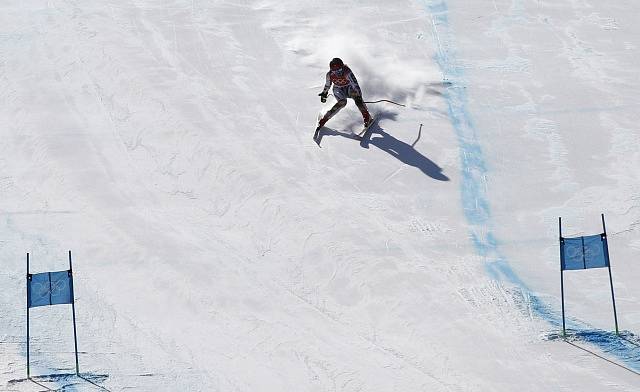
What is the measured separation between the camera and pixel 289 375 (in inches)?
431

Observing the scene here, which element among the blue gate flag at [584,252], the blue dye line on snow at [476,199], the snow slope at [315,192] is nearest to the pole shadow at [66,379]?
the snow slope at [315,192]

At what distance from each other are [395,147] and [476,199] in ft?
5.88

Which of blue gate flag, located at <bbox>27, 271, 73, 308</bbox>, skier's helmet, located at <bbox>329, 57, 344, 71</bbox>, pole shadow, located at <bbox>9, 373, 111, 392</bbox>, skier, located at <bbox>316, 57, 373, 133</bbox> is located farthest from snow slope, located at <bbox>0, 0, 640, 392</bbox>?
skier's helmet, located at <bbox>329, 57, 344, 71</bbox>

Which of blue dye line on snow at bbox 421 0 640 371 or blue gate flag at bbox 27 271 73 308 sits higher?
blue gate flag at bbox 27 271 73 308

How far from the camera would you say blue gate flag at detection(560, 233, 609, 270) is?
35.7ft

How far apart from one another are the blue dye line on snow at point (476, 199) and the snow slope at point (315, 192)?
36mm

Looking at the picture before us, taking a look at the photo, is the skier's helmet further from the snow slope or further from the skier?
the snow slope

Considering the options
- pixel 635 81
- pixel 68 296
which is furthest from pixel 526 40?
pixel 68 296

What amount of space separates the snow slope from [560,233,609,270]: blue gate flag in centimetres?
91

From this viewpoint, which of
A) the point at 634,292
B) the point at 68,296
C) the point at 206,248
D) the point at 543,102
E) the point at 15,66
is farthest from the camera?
the point at 15,66

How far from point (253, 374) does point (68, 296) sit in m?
2.01

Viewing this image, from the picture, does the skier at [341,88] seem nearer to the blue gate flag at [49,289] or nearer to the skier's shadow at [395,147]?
the skier's shadow at [395,147]

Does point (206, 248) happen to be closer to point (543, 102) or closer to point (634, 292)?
point (634, 292)

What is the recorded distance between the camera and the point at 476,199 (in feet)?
46.4
